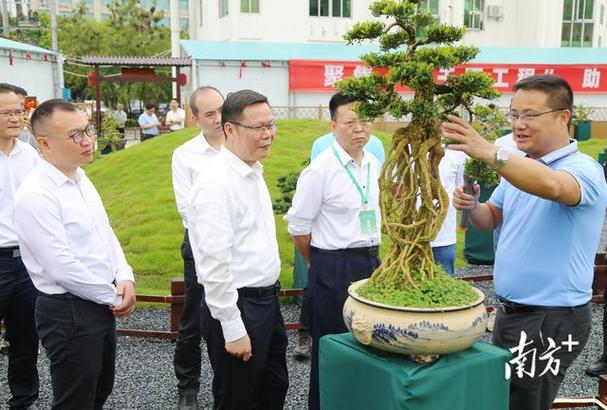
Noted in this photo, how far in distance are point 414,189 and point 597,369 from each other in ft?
8.68

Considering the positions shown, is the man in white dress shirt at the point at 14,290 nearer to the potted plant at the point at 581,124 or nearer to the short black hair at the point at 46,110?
the short black hair at the point at 46,110

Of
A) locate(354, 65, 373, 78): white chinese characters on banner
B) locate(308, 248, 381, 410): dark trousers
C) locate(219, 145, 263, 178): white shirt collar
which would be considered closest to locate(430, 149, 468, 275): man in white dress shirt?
locate(354, 65, 373, 78): white chinese characters on banner

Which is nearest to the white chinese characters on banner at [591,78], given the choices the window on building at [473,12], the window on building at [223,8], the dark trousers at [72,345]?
the window on building at [473,12]

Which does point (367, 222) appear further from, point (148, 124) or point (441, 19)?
point (441, 19)

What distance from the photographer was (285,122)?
14781 mm

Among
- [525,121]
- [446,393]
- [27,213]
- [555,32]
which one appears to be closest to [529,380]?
[446,393]

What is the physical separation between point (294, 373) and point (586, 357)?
82.2 inches

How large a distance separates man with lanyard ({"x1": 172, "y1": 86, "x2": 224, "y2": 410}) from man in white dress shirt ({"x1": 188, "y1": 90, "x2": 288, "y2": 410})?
2.87 ft

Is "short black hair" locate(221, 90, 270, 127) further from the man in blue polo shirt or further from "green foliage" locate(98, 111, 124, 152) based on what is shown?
"green foliage" locate(98, 111, 124, 152)

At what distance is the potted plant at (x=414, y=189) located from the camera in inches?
79.9

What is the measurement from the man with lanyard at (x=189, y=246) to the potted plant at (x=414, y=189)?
5.11ft

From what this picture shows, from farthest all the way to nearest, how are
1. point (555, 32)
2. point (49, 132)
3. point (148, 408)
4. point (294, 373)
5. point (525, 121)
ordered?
point (555, 32) → point (294, 373) → point (148, 408) → point (49, 132) → point (525, 121)

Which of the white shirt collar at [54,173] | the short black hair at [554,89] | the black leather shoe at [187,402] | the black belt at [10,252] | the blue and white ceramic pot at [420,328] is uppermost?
the short black hair at [554,89]

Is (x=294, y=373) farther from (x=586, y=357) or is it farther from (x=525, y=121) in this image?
(x=525, y=121)
